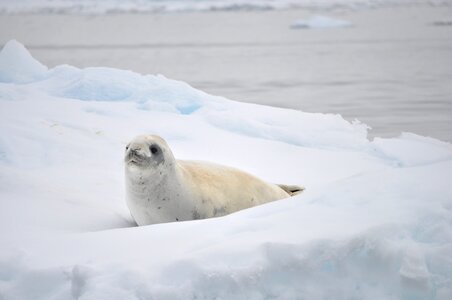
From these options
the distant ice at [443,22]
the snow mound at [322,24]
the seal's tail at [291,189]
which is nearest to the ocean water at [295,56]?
the distant ice at [443,22]

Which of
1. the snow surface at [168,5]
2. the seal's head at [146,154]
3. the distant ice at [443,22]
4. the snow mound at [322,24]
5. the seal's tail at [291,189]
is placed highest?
the seal's head at [146,154]

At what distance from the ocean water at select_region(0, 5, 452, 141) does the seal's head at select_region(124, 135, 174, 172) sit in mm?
6045

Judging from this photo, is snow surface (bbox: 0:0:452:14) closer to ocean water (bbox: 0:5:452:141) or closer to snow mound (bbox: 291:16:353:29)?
ocean water (bbox: 0:5:452:141)

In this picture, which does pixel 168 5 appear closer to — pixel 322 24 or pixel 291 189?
pixel 322 24

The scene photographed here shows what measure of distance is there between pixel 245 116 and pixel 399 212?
4.48 meters

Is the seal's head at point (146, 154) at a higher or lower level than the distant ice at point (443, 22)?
higher

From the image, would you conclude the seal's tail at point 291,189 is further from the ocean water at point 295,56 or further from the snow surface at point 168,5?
the snow surface at point 168,5

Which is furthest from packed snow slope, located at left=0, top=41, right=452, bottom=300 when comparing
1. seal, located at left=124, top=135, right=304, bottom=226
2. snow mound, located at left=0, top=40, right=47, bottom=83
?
snow mound, located at left=0, top=40, right=47, bottom=83

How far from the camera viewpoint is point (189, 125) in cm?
724

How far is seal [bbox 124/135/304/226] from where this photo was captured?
4.13m

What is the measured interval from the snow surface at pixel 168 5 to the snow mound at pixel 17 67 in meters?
36.2

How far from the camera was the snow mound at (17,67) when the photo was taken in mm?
8797

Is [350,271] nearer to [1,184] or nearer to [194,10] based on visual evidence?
[1,184]

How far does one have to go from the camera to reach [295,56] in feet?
80.1
